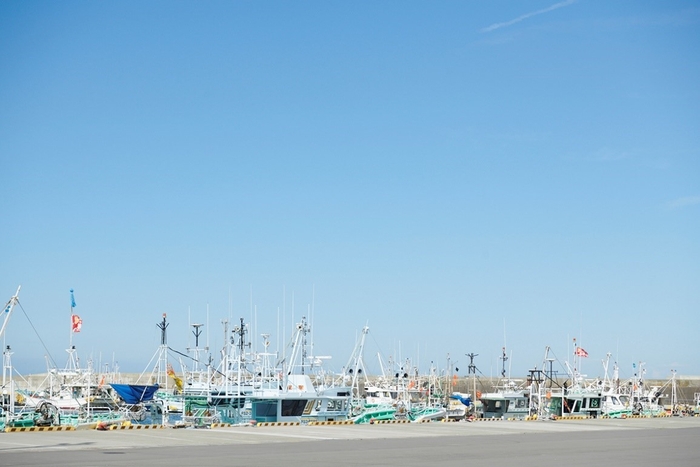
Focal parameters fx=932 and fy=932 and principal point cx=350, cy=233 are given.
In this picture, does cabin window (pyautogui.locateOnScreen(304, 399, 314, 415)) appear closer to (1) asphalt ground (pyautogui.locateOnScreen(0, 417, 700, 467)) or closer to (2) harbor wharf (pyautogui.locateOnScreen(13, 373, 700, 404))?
(1) asphalt ground (pyautogui.locateOnScreen(0, 417, 700, 467))

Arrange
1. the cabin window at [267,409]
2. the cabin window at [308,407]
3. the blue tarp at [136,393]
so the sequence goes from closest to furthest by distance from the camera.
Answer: the cabin window at [267,409] → the cabin window at [308,407] → the blue tarp at [136,393]

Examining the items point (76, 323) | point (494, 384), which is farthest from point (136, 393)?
point (494, 384)

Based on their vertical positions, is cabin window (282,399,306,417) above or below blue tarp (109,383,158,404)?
below

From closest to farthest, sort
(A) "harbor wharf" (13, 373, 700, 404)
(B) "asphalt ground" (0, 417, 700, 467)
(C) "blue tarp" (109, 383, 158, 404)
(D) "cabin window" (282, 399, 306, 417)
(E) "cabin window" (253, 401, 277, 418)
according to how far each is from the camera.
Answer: (B) "asphalt ground" (0, 417, 700, 467)
(E) "cabin window" (253, 401, 277, 418)
(D) "cabin window" (282, 399, 306, 417)
(C) "blue tarp" (109, 383, 158, 404)
(A) "harbor wharf" (13, 373, 700, 404)

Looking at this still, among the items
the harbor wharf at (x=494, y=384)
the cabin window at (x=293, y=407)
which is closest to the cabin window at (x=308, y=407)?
the cabin window at (x=293, y=407)

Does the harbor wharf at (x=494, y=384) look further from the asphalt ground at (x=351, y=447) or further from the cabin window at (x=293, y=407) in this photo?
the asphalt ground at (x=351, y=447)

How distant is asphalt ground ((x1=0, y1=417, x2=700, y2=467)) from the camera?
26.2 m

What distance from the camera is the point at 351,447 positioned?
32.2 meters

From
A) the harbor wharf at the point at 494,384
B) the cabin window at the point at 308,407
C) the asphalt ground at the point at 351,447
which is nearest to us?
the asphalt ground at the point at 351,447

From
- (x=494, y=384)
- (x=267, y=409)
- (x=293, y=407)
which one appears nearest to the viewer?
(x=267, y=409)

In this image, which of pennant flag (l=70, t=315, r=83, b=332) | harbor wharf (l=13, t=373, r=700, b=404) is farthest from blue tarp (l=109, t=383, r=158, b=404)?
harbor wharf (l=13, t=373, r=700, b=404)

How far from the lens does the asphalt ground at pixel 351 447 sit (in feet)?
85.9

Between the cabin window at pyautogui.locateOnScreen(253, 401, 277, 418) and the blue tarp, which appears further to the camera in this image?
the blue tarp

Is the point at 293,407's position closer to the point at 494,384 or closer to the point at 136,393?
the point at 136,393
